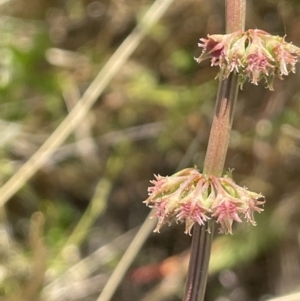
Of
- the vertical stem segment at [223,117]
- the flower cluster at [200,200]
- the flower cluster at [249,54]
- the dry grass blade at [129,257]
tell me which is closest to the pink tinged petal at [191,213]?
the flower cluster at [200,200]

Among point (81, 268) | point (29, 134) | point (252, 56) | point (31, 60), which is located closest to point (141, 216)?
point (81, 268)

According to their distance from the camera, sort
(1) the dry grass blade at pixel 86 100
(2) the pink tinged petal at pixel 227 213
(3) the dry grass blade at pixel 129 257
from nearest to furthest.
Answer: (2) the pink tinged petal at pixel 227 213
(3) the dry grass blade at pixel 129 257
(1) the dry grass blade at pixel 86 100

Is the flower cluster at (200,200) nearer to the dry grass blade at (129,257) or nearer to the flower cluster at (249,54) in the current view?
the flower cluster at (249,54)

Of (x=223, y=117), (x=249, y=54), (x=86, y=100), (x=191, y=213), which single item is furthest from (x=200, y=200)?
(x=86, y=100)

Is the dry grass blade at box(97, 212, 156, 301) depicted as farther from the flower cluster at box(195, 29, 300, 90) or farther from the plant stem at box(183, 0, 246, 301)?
the flower cluster at box(195, 29, 300, 90)

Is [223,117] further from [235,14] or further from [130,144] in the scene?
[130,144]

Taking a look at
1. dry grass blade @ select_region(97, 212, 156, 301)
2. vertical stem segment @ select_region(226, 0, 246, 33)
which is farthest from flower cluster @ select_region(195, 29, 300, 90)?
dry grass blade @ select_region(97, 212, 156, 301)

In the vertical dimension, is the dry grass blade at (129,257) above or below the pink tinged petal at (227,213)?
above
